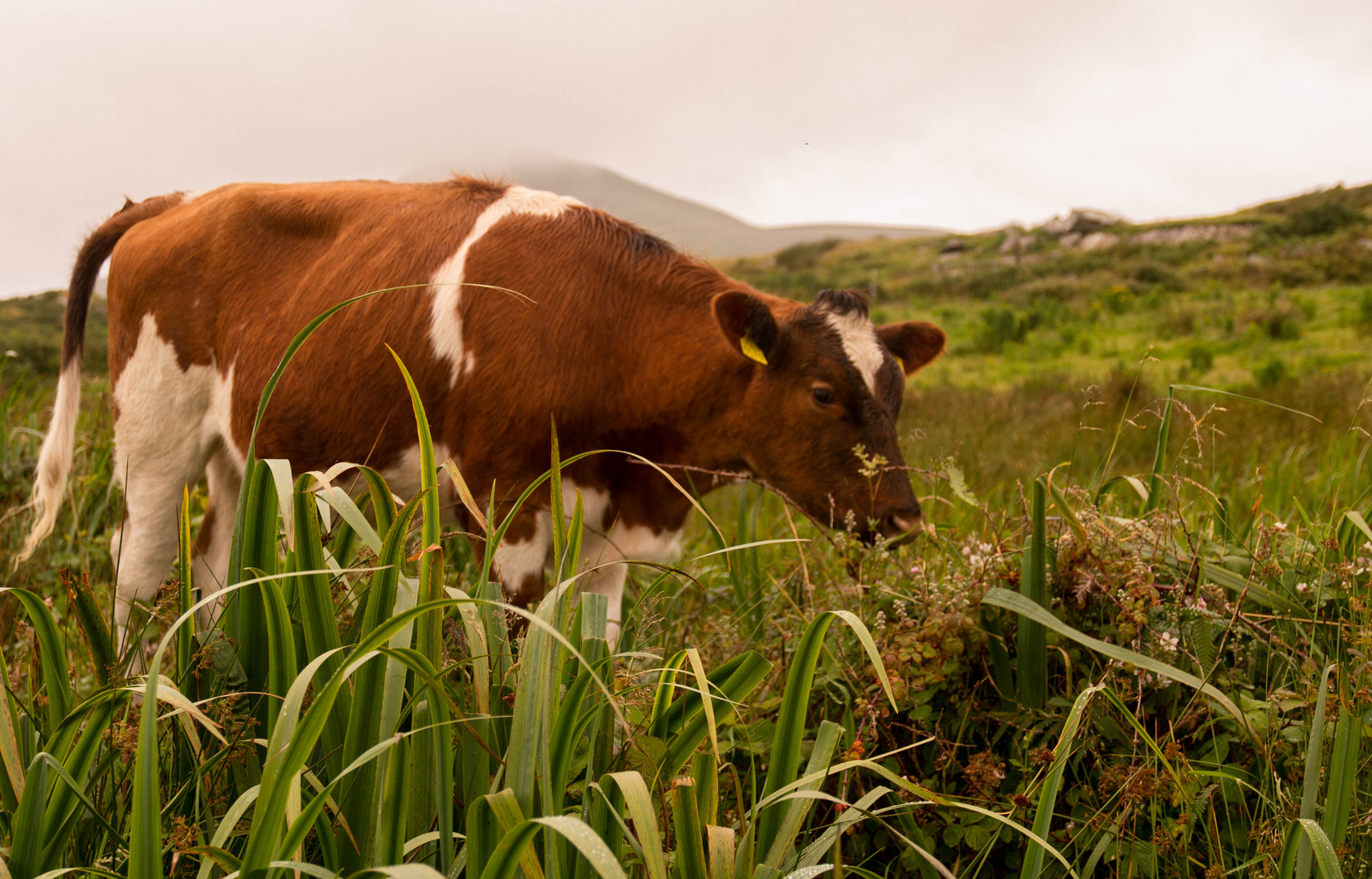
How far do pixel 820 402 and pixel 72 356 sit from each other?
3.43m

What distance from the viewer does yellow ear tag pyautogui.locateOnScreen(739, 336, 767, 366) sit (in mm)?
3350

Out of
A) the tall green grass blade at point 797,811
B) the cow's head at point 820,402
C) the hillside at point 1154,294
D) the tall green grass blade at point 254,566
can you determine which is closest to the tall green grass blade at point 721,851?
the tall green grass blade at point 797,811

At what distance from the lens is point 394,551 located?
4.94 feet

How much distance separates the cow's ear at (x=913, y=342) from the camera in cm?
393

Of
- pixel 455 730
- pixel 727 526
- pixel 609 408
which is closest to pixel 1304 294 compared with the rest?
pixel 727 526

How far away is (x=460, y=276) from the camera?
342 cm

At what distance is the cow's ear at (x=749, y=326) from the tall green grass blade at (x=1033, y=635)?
1.39 metres

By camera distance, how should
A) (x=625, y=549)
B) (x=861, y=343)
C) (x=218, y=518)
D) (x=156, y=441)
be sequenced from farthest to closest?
(x=218, y=518), (x=156, y=441), (x=625, y=549), (x=861, y=343)

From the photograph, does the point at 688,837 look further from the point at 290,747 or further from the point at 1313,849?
the point at 1313,849

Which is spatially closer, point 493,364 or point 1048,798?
point 1048,798

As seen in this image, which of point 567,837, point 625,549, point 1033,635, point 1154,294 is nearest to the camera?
point 567,837

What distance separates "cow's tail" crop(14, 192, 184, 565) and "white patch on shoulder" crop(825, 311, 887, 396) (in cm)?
317

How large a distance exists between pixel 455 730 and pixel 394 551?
0.35 m

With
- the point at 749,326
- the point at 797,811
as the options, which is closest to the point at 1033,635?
the point at 797,811
